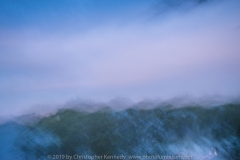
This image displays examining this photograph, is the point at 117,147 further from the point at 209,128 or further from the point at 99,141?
the point at 209,128

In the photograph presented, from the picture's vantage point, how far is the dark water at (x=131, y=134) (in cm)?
2164

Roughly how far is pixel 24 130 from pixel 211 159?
79.4 ft

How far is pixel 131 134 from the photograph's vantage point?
79.9ft

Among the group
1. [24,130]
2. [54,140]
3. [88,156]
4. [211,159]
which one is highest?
[24,130]

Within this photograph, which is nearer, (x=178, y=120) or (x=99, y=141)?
(x=99, y=141)

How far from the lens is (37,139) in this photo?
944 inches

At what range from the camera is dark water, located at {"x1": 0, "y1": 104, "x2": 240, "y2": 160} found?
852 inches

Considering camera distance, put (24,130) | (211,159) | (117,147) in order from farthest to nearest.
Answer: (24,130)
(117,147)
(211,159)

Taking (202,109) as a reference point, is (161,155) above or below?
below

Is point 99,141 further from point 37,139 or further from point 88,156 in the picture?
point 37,139

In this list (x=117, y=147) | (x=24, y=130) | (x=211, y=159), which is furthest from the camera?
(x=24, y=130)

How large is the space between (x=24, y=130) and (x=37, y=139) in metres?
2.59

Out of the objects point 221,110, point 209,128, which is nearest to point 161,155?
point 209,128

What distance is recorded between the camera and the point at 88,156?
21.6 metres
